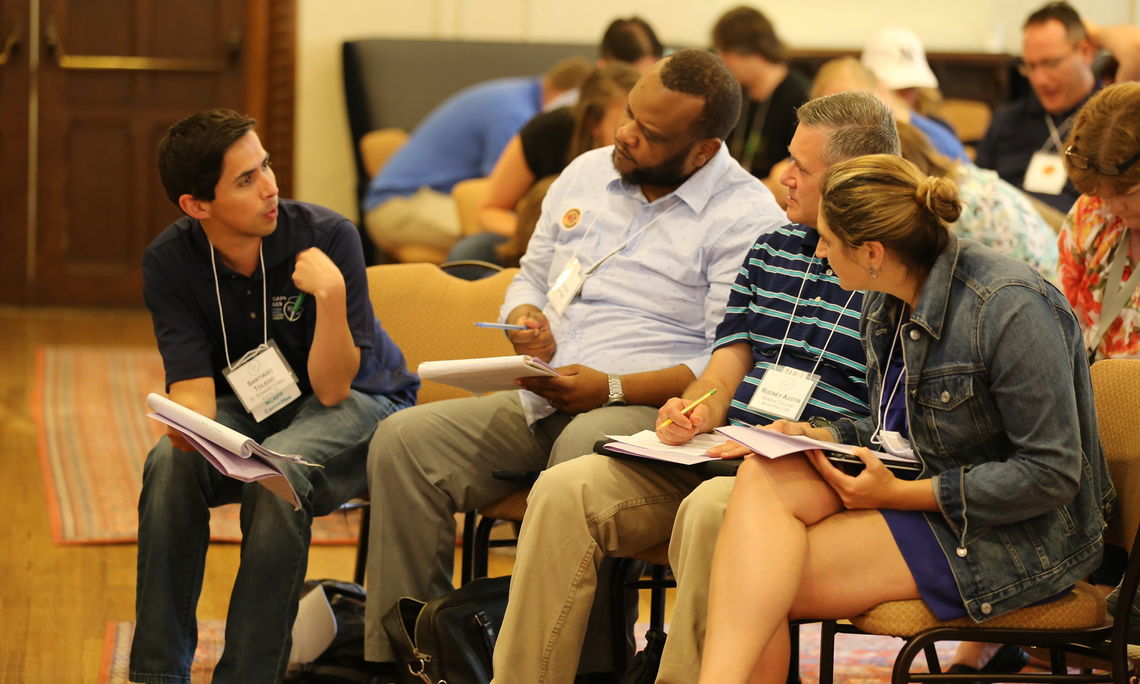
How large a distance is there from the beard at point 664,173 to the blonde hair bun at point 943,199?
88 centimetres

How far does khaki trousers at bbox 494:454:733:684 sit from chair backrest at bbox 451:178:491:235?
109 inches

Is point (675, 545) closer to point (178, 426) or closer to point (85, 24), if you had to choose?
point (178, 426)

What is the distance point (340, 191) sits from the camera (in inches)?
297

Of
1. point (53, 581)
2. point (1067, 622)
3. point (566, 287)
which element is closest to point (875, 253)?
point (1067, 622)

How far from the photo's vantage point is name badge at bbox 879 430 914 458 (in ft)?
6.86

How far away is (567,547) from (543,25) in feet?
18.6

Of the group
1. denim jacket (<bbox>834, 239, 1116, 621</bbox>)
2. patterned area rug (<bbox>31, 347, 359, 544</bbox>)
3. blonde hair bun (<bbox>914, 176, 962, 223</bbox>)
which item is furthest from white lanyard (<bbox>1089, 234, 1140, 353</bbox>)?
patterned area rug (<bbox>31, 347, 359, 544</bbox>)

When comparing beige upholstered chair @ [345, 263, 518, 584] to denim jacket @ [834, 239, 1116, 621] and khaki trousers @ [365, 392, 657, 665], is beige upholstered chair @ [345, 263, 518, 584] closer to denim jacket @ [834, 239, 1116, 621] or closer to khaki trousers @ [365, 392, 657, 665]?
khaki trousers @ [365, 392, 657, 665]

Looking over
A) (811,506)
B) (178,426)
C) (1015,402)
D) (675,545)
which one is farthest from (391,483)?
(1015,402)

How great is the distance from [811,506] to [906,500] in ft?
0.44

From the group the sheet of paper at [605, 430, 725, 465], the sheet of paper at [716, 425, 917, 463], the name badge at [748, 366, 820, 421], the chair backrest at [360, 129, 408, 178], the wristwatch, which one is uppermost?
the sheet of paper at [716, 425, 917, 463]

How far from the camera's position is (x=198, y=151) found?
2699 mm

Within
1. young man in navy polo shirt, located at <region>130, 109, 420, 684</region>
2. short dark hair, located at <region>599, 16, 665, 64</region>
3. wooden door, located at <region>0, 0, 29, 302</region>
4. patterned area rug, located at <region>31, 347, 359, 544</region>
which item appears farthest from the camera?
wooden door, located at <region>0, 0, 29, 302</region>

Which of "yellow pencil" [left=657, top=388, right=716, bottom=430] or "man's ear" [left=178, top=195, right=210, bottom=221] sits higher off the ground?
"man's ear" [left=178, top=195, right=210, bottom=221]
